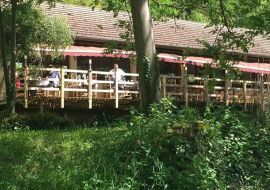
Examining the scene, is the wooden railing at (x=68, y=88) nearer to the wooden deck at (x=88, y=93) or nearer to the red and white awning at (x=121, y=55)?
the wooden deck at (x=88, y=93)

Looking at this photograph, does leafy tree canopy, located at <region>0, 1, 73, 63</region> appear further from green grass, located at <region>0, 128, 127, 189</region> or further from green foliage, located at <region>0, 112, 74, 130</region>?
green grass, located at <region>0, 128, 127, 189</region>

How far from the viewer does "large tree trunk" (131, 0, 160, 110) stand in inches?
334

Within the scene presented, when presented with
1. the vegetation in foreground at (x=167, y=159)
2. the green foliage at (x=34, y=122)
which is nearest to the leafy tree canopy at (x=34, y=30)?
the green foliage at (x=34, y=122)

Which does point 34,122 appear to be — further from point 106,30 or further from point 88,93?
point 106,30

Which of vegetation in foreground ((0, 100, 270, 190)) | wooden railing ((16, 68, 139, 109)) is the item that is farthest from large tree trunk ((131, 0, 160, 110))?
wooden railing ((16, 68, 139, 109))

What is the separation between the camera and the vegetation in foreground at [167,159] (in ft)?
15.3

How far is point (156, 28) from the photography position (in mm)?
20938

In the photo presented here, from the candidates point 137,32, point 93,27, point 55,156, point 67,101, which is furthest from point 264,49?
Result: point 55,156

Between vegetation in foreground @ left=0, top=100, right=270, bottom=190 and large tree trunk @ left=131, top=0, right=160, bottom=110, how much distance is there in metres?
2.37

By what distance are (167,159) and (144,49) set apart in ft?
12.4

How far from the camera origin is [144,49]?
8570 mm

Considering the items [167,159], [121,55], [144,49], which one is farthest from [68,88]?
[167,159]

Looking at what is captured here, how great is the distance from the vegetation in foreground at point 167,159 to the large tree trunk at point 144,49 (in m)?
2.37

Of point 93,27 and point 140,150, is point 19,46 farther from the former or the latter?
point 140,150
